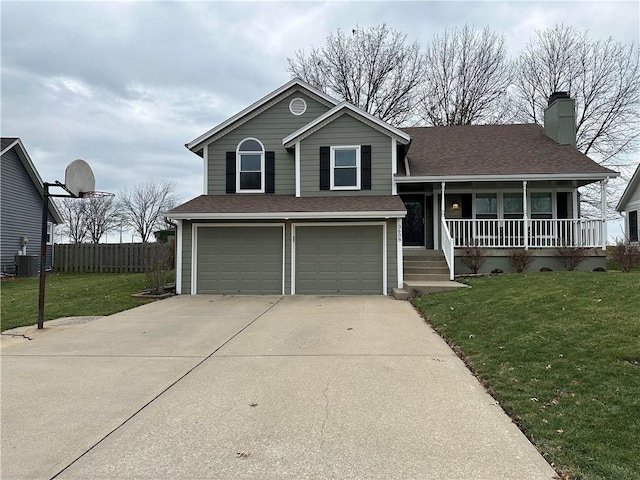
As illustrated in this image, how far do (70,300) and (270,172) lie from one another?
703cm

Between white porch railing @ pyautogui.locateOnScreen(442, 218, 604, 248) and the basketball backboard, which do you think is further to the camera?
white porch railing @ pyautogui.locateOnScreen(442, 218, 604, 248)

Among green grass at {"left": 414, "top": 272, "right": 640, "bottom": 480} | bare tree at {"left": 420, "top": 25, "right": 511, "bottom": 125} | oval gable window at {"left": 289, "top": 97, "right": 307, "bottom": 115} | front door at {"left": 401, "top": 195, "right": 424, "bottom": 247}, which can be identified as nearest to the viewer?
green grass at {"left": 414, "top": 272, "right": 640, "bottom": 480}

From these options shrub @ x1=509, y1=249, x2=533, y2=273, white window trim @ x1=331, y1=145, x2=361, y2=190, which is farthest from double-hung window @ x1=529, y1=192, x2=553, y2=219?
white window trim @ x1=331, y1=145, x2=361, y2=190

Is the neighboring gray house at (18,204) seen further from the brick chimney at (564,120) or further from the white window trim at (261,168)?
the brick chimney at (564,120)

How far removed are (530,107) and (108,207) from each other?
44476 millimetres

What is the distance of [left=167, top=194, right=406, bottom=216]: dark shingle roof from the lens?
1172 centimetres

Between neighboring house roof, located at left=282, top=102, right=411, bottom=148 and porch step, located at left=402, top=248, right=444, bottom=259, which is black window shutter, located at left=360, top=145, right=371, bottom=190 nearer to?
neighboring house roof, located at left=282, top=102, right=411, bottom=148

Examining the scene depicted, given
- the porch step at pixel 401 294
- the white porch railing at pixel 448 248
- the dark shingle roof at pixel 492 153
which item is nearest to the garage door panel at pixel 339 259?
the porch step at pixel 401 294

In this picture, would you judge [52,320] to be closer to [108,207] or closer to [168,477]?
[168,477]

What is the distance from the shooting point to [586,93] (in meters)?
22.8

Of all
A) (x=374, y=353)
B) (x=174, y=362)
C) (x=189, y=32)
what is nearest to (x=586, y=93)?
(x=189, y=32)

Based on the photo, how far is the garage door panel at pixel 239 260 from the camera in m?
12.4

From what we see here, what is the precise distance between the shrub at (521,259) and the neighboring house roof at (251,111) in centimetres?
754

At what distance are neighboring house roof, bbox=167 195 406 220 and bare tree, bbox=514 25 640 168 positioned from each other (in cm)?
1716
